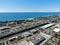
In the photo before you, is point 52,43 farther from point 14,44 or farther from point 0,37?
point 0,37

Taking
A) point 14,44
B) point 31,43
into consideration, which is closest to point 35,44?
point 31,43

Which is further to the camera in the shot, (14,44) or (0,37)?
(0,37)

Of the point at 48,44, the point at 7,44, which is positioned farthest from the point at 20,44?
the point at 48,44

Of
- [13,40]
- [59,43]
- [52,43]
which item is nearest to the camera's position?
[59,43]

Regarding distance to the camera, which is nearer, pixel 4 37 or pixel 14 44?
pixel 14 44

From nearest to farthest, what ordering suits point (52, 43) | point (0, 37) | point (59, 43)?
point (59, 43) → point (52, 43) → point (0, 37)

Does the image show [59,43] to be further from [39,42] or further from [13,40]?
[13,40]

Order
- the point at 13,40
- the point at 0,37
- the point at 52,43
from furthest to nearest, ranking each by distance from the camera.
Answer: the point at 0,37 → the point at 13,40 → the point at 52,43

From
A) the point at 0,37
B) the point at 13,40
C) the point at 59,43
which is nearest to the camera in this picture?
the point at 59,43
